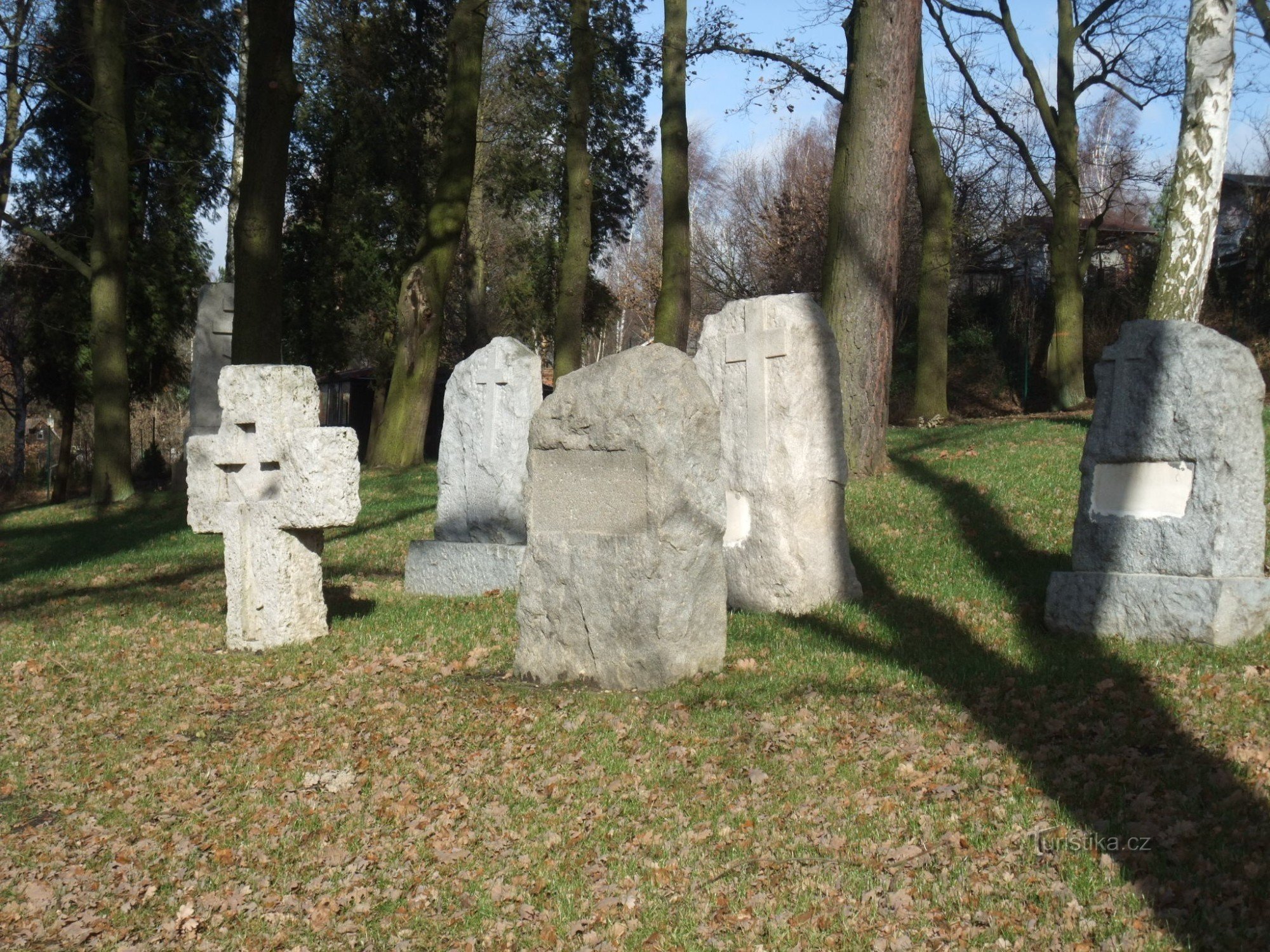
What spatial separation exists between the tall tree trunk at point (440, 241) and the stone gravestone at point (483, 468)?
7.86 metres

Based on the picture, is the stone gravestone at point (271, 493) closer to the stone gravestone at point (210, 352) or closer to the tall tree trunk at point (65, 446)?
the stone gravestone at point (210, 352)

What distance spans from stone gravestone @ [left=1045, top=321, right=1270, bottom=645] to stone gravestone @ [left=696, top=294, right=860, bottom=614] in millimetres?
1836

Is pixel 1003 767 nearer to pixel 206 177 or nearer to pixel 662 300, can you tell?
pixel 662 300

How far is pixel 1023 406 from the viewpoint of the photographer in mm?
29344

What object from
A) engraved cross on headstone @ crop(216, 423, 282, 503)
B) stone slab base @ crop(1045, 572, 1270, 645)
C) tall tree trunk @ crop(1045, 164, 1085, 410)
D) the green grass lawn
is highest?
tall tree trunk @ crop(1045, 164, 1085, 410)

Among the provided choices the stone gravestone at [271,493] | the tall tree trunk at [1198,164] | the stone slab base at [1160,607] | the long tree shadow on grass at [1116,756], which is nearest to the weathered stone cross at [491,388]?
the stone gravestone at [271,493]

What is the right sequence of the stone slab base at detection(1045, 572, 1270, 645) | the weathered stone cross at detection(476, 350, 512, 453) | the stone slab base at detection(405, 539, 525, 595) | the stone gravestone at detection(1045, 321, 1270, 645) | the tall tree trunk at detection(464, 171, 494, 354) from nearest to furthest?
the stone slab base at detection(1045, 572, 1270, 645), the stone gravestone at detection(1045, 321, 1270, 645), the stone slab base at detection(405, 539, 525, 595), the weathered stone cross at detection(476, 350, 512, 453), the tall tree trunk at detection(464, 171, 494, 354)

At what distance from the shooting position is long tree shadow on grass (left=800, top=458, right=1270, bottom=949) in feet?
13.5

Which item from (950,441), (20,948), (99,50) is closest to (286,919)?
(20,948)

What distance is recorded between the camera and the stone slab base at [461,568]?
1035 centimetres

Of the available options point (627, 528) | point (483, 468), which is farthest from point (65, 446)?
point (627, 528)

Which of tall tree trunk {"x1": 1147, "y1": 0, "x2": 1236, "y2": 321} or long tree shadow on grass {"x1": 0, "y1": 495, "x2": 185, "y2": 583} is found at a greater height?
tall tree trunk {"x1": 1147, "y1": 0, "x2": 1236, "y2": 321}

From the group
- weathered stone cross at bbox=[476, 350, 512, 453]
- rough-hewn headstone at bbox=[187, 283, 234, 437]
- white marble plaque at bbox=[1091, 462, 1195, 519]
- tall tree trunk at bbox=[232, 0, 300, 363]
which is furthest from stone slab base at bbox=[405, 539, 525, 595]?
rough-hewn headstone at bbox=[187, 283, 234, 437]

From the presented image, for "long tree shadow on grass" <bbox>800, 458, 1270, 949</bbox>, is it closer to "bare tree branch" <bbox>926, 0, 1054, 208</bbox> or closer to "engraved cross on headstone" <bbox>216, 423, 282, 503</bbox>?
"engraved cross on headstone" <bbox>216, 423, 282, 503</bbox>
